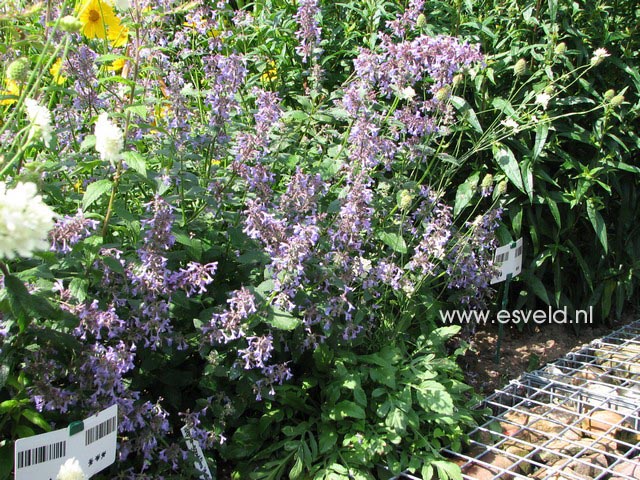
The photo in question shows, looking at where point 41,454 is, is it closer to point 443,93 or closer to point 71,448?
point 71,448

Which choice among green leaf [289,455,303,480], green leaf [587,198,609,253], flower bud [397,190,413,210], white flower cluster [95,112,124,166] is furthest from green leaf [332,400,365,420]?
green leaf [587,198,609,253]

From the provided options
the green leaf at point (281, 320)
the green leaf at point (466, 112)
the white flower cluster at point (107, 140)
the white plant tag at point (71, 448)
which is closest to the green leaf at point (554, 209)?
the green leaf at point (466, 112)

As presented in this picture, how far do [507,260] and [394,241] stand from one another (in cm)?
75

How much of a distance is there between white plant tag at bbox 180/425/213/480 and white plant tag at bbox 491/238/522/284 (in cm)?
142

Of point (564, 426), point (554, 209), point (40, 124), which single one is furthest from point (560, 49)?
point (40, 124)

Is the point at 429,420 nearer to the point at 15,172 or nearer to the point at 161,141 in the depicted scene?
the point at 161,141

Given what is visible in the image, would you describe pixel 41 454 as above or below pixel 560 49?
below

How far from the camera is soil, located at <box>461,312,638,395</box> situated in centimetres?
326

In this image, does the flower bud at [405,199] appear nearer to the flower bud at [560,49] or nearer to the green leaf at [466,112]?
the green leaf at [466,112]

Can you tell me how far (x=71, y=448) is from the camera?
1.80 metres

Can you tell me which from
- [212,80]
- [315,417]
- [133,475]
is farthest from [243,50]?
[133,475]

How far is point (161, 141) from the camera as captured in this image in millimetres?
2527

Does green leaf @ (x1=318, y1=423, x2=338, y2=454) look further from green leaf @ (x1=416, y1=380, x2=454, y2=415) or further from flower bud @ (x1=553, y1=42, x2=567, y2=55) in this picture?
flower bud @ (x1=553, y1=42, x2=567, y2=55)

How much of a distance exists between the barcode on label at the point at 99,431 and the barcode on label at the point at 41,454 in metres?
0.06
